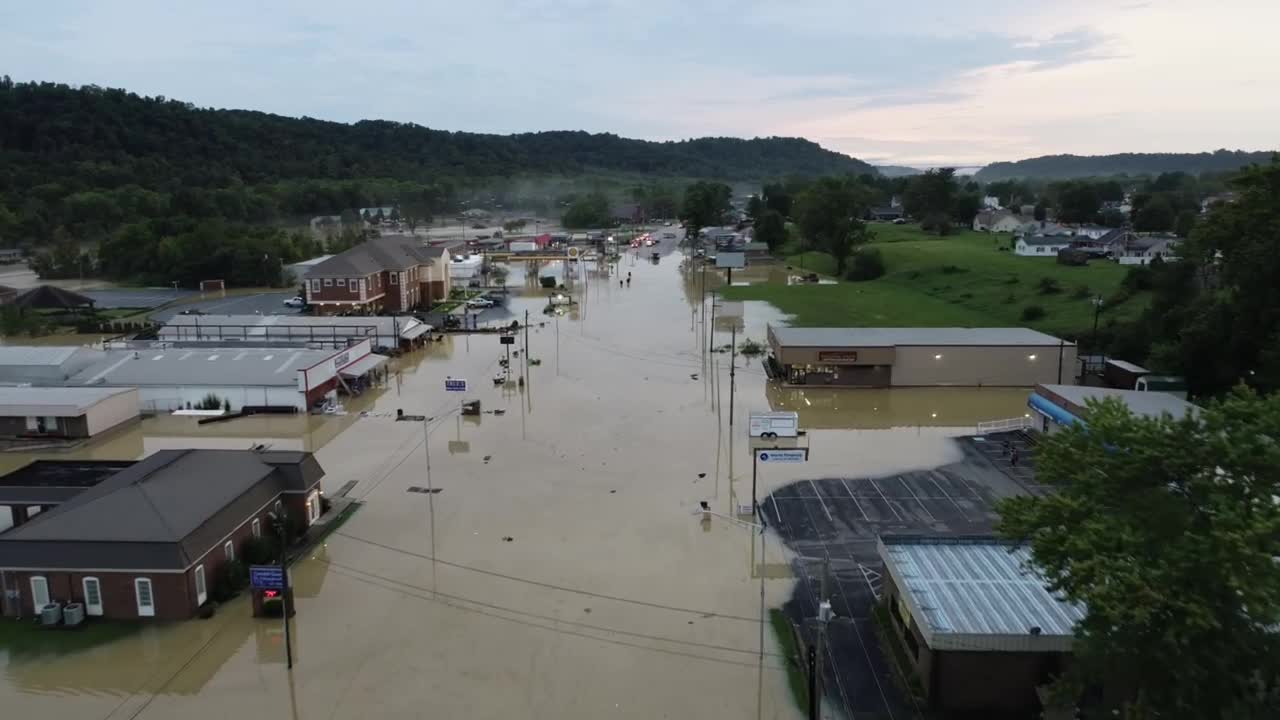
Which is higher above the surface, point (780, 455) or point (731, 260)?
point (731, 260)

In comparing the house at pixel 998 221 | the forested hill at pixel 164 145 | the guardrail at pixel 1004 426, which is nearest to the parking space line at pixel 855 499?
the guardrail at pixel 1004 426

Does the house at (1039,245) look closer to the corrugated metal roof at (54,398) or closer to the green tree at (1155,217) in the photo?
the green tree at (1155,217)

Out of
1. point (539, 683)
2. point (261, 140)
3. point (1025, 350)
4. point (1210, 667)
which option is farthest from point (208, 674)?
point (261, 140)

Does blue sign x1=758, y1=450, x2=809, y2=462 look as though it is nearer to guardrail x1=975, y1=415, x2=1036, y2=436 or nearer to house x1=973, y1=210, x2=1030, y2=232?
guardrail x1=975, y1=415, x2=1036, y2=436

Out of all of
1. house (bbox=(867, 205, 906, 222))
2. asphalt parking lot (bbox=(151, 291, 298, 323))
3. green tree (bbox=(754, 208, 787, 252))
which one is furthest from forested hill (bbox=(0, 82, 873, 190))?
house (bbox=(867, 205, 906, 222))

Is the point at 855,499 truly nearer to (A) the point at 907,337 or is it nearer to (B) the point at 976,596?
(B) the point at 976,596

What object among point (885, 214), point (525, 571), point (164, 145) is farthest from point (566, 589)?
point (164, 145)
